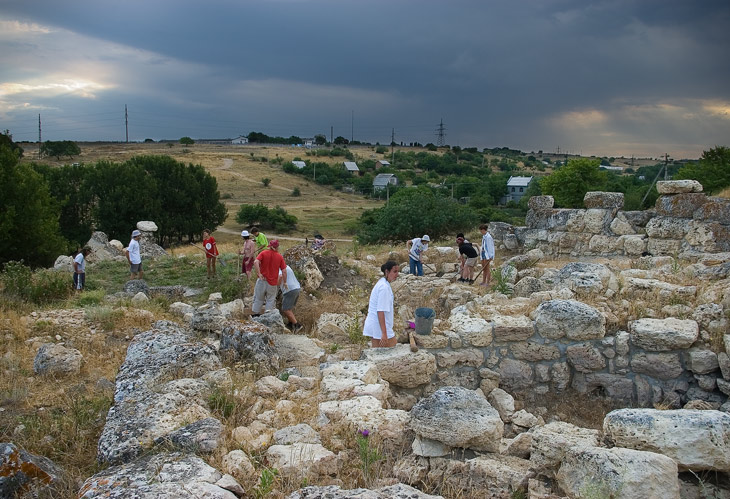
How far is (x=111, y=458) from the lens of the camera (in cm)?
360

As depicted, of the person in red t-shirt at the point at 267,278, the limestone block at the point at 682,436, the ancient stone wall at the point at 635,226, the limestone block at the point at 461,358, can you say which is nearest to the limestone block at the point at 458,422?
the limestone block at the point at 682,436

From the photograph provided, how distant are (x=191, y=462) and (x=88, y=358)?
154 inches

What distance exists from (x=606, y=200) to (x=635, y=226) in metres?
0.98

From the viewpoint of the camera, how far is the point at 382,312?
5.86 meters

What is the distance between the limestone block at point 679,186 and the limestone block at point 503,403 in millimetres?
8166

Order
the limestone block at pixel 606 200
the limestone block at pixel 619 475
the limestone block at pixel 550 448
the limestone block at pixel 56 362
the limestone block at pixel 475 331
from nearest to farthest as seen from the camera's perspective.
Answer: the limestone block at pixel 619 475 < the limestone block at pixel 550 448 < the limestone block at pixel 56 362 < the limestone block at pixel 475 331 < the limestone block at pixel 606 200

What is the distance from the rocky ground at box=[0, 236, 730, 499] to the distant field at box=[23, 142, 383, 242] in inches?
1117

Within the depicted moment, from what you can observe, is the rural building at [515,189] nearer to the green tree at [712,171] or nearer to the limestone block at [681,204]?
the green tree at [712,171]

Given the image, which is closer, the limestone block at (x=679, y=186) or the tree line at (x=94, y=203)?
the limestone block at (x=679, y=186)

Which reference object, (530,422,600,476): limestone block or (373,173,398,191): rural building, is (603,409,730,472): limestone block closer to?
(530,422,600,476): limestone block

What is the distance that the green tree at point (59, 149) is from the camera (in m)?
59.3

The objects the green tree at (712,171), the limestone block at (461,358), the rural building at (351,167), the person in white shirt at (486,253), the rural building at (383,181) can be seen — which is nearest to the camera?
the limestone block at (461,358)

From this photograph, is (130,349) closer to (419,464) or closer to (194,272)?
(419,464)

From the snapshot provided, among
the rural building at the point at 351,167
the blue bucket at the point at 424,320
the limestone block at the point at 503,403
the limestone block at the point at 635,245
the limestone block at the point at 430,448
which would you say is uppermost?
the rural building at the point at 351,167
